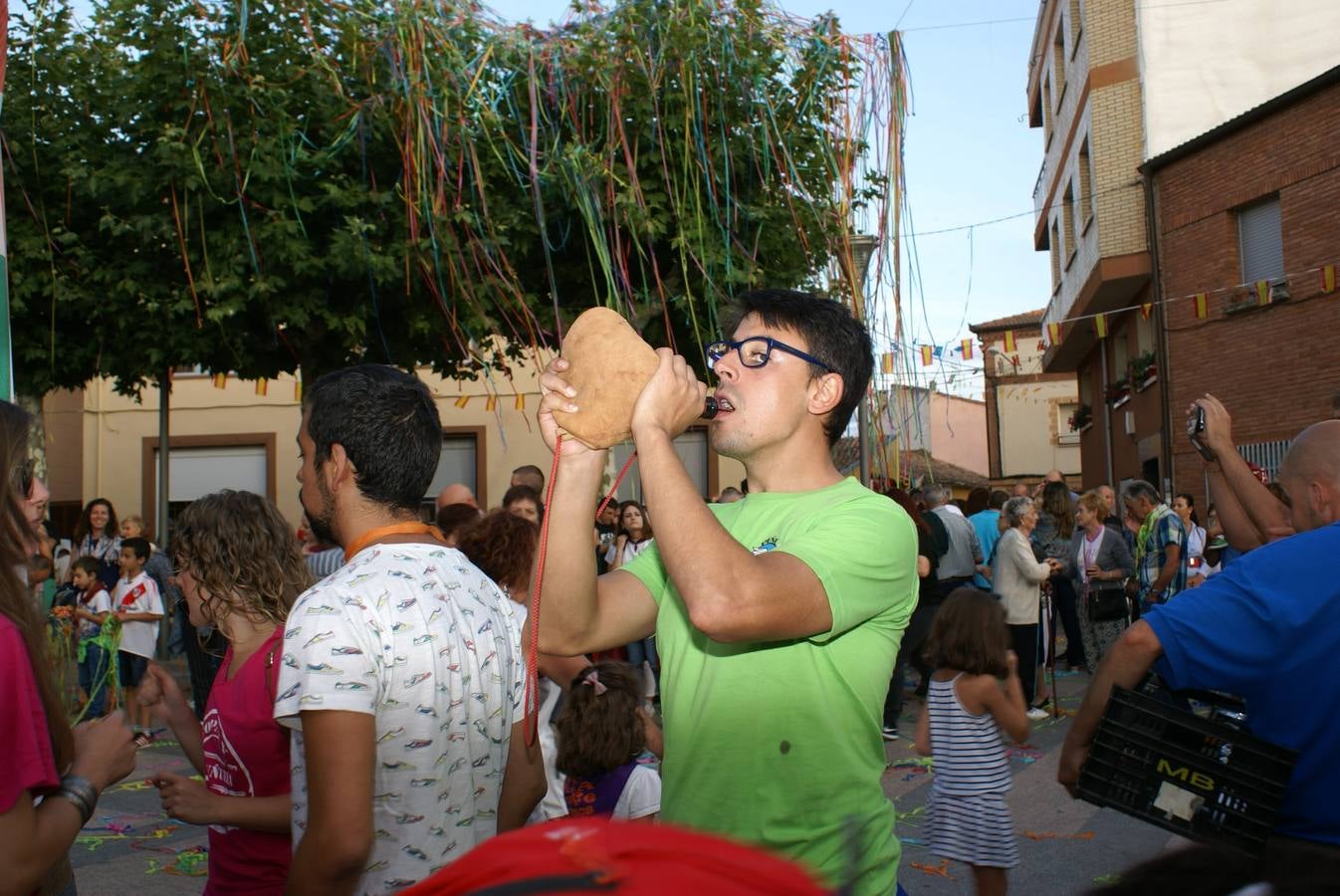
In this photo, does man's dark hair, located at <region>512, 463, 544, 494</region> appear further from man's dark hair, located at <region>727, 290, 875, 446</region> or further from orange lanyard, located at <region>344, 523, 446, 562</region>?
man's dark hair, located at <region>727, 290, 875, 446</region>

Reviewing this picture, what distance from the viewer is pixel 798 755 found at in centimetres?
214

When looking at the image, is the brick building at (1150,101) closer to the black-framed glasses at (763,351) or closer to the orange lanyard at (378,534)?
the black-framed glasses at (763,351)

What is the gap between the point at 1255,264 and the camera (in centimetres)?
1750

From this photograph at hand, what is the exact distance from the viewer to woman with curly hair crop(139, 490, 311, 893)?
8.43 ft

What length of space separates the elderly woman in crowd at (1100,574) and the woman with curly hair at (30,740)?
9295 mm

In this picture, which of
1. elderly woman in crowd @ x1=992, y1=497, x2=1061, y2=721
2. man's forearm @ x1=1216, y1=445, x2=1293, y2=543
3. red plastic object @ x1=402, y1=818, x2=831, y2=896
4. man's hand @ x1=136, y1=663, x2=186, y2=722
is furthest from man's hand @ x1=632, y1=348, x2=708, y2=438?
elderly woman in crowd @ x1=992, y1=497, x2=1061, y2=721

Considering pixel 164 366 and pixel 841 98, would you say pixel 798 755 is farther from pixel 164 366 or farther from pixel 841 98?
pixel 164 366

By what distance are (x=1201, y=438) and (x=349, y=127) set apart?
8.79 m

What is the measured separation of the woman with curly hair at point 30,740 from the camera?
1.90m

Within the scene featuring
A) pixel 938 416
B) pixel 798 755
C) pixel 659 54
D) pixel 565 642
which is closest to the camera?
pixel 798 755

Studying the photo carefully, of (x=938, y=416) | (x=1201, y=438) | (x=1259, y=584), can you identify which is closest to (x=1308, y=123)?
(x=1201, y=438)

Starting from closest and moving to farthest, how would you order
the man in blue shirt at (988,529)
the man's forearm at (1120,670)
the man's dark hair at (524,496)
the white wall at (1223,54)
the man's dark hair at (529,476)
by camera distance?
A: the man's forearm at (1120,670)
the man's dark hair at (524,496)
the man's dark hair at (529,476)
the man in blue shirt at (988,529)
the white wall at (1223,54)

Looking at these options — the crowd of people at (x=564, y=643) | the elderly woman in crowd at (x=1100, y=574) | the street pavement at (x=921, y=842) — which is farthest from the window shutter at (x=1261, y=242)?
the crowd of people at (x=564, y=643)

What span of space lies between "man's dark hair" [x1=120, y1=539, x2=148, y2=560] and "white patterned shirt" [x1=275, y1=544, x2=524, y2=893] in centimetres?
812
